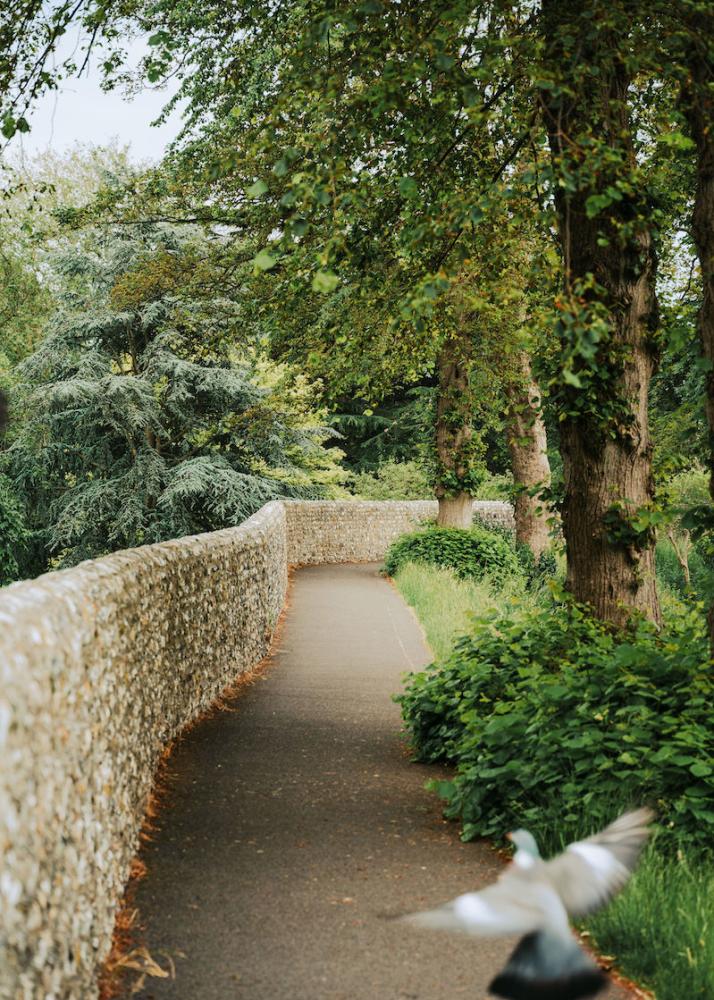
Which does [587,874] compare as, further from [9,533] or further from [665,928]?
[9,533]

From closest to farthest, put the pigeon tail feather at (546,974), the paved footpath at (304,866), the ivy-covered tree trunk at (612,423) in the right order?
the pigeon tail feather at (546,974) → the paved footpath at (304,866) → the ivy-covered tree trunk at (612,423)

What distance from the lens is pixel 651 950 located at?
14.6 ft

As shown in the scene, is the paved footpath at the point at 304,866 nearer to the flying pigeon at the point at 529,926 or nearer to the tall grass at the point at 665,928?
the tall grass at the point at 665,928

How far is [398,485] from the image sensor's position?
3997cm

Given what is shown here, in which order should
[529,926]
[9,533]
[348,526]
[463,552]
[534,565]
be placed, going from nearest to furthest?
1. [529,926]
2. [534,565]
3. [463,552]
4. [9,533]
5. [348,526]

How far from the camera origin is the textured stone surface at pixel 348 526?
29.2 metres

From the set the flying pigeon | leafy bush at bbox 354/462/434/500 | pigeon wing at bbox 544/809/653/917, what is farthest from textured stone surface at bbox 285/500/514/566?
the flying pigeon

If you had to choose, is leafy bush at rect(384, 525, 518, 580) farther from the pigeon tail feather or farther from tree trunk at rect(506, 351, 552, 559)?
the pigeon tail feather

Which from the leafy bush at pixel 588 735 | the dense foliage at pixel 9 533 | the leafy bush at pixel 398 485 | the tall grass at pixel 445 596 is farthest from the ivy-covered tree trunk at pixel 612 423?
the leafy bush at pixel 398 485

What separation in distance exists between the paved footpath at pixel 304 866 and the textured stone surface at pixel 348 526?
59.1ft

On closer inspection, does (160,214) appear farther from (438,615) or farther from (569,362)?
(569,362)

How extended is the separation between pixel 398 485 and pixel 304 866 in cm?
3417

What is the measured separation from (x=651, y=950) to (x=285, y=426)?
27.0 metres

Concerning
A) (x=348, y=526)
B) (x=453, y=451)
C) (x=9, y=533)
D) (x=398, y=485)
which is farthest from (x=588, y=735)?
(x=398, y=485)
